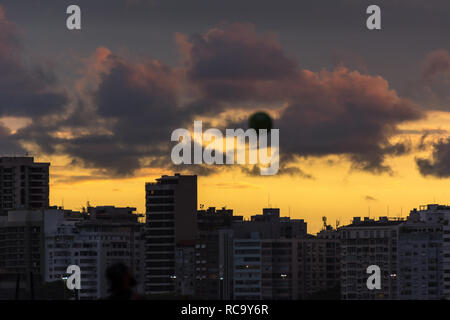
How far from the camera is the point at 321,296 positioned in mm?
199750
